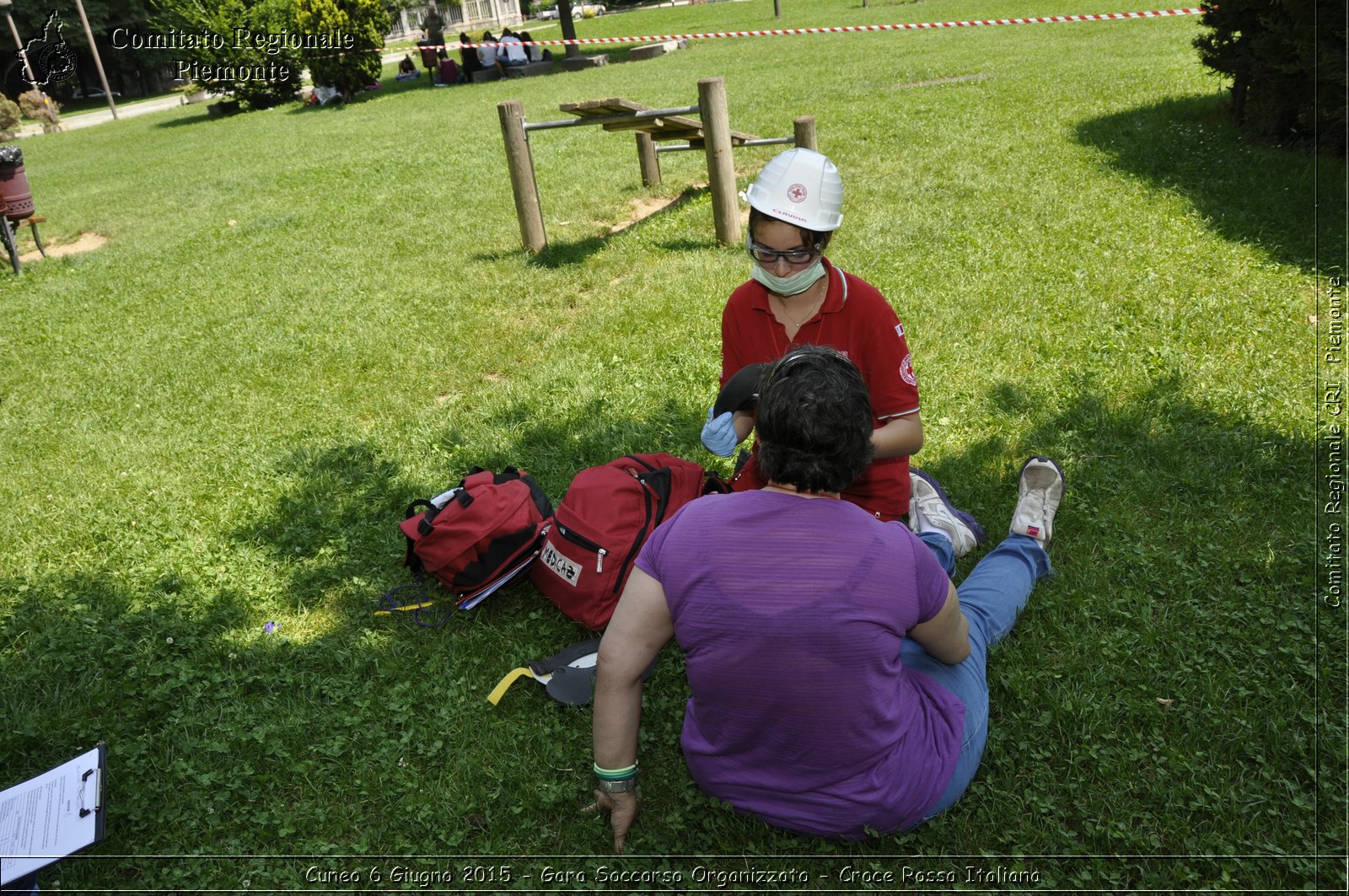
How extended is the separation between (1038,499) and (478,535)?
2291 mm

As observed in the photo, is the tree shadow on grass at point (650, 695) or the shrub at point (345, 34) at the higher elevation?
the shrub at point (345, 34)

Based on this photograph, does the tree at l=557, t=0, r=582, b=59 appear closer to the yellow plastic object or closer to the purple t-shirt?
the yellow plastic object

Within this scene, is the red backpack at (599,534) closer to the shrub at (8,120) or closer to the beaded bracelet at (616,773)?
the beaded bracelet at (616,773)

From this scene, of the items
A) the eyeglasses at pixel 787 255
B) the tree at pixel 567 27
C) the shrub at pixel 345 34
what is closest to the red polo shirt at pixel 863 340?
the eyeglasses at pixel 787 255

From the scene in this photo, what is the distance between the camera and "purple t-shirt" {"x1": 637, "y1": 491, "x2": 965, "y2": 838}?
219cm

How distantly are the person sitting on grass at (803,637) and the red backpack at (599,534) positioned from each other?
1.05m

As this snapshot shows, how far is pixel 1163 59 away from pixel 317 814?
1494 centimetres

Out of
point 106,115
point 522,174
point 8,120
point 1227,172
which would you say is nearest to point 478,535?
point 522,174

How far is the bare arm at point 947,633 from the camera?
2.40m

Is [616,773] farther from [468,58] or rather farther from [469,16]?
[469,16]

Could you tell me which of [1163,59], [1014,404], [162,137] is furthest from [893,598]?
[162,137]

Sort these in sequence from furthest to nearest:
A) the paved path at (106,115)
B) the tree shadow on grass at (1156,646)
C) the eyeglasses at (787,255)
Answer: the paved path at (106,115)
the eyeglasses at (787,255)
the tree shadow on grass at (1156,646)

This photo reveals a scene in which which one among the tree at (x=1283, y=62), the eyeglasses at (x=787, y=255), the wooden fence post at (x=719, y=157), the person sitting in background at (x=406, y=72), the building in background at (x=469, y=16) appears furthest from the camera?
the building in background at (x=469, y=16)

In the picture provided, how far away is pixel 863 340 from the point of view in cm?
330
